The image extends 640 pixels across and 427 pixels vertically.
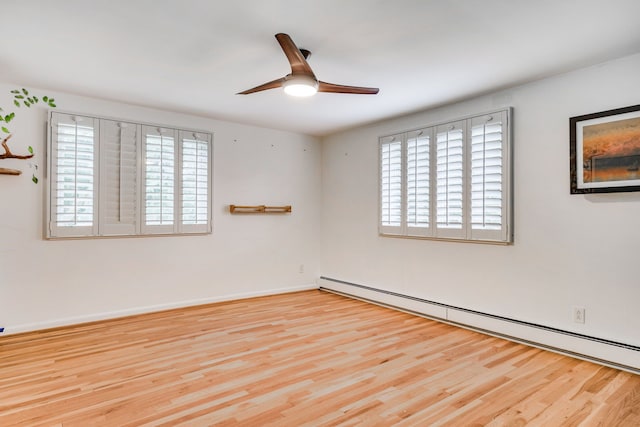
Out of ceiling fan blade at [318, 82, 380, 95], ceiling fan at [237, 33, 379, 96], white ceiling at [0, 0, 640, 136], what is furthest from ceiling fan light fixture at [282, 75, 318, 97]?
white ceiling at [0, 0, 640, 136]

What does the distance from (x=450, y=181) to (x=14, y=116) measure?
443cm

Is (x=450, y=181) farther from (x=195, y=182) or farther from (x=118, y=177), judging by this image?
(x=118, y=177)

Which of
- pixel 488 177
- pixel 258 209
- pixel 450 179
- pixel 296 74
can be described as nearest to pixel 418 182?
pixel 450 179

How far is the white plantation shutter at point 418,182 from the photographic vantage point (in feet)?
14.1

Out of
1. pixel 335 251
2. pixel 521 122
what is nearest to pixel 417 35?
pixel 521 122

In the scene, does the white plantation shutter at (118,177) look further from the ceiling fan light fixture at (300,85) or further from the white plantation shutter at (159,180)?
the ceiling fan light fixture at (300,85)

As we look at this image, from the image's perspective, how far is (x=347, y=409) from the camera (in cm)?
223

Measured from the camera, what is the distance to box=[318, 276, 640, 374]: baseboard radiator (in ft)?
9.30

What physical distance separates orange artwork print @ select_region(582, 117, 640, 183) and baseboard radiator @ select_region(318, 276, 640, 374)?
1.28 metres

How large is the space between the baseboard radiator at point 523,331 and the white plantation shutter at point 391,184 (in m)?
0.88

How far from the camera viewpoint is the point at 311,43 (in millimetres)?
2689

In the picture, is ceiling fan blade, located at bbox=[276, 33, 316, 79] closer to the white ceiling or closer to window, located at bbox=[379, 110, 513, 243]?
the white ceiling

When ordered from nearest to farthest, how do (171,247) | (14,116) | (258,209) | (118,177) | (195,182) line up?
(14,116)
(118,177)
(171,247)
(195,182)
(258,209)

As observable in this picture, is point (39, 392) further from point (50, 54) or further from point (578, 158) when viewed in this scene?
point (578, 158)
